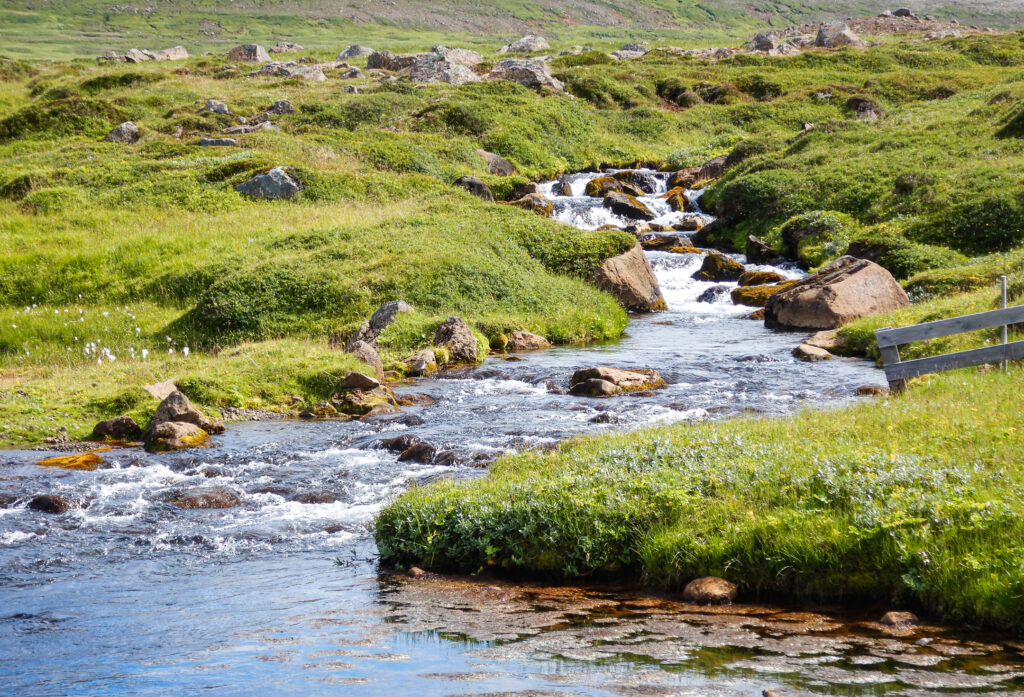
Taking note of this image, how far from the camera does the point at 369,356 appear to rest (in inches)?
931

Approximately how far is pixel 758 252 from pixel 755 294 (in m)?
5.47

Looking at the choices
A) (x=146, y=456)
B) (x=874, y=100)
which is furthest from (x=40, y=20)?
(x=146, y=456)

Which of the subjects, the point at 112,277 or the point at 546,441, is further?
the point at 112,277

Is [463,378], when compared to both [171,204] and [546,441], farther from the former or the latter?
[171,204]

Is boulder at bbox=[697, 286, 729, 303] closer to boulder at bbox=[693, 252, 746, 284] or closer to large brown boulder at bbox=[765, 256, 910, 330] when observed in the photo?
boulder at bbox=[693, 252, 746, 284]

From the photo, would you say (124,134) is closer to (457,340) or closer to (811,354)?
(457,340)

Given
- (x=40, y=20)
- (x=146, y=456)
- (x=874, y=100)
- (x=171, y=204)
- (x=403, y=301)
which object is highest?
(x=40, y=20)

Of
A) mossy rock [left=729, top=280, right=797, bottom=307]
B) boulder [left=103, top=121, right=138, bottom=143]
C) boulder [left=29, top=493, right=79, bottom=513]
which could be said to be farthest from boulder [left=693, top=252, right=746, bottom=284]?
boulder [left=103, top=121, right=138, bottom=143]

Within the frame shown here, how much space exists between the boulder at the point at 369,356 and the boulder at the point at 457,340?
233 centimetres

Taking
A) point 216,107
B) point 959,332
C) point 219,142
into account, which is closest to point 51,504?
→ point 959,332

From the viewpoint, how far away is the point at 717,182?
50.0m

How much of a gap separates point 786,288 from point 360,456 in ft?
70.7

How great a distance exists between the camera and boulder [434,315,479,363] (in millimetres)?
25719

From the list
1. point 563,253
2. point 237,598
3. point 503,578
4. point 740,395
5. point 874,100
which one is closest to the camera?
point 237,598
